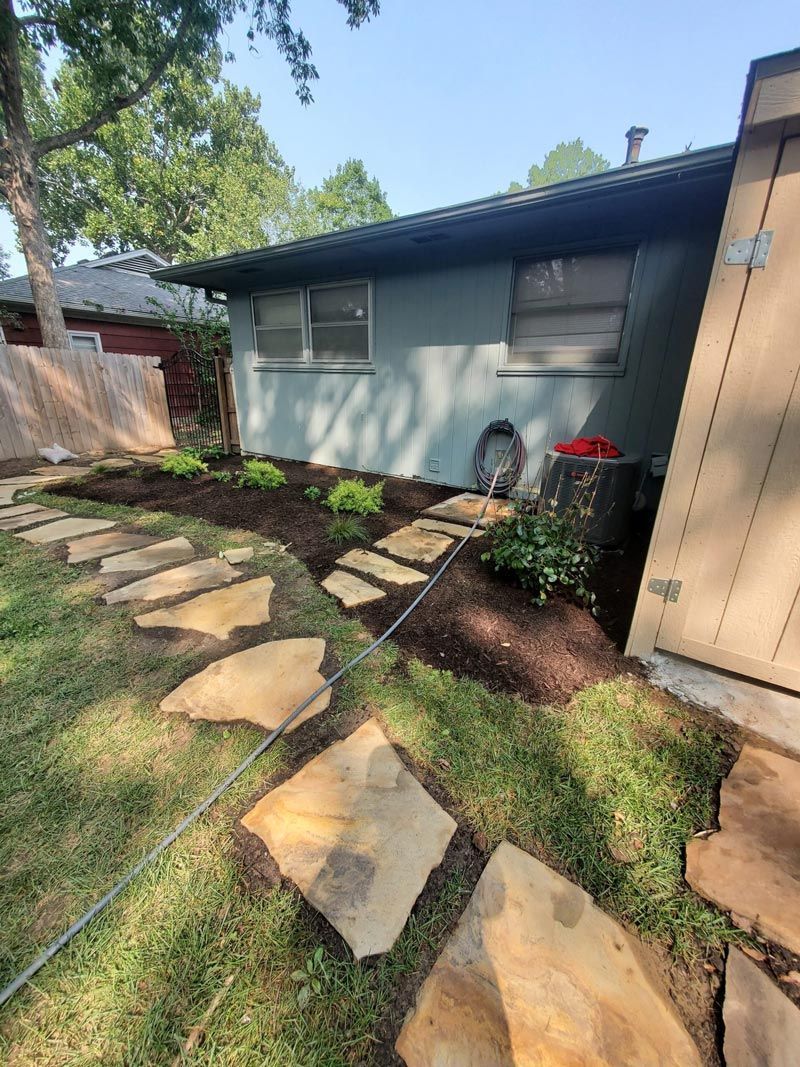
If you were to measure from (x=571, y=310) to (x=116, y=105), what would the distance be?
8007 mm

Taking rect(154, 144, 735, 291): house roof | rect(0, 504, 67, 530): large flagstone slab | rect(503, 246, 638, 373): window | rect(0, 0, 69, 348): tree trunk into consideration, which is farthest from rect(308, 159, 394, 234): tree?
rect(0, 504, 67, 530): large flagstone slab

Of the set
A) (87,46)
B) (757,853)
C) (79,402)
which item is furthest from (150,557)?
(87,46)

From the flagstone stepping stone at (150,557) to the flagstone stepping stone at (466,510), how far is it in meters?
1.95

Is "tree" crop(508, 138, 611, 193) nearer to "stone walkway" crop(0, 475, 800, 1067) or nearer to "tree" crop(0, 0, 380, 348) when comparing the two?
"tree" crop(0, 0, 380, 348)

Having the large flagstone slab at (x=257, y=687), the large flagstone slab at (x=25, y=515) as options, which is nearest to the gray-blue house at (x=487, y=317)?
the large flagstone slab at (x=25, y=515)

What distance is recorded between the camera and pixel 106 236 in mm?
18375

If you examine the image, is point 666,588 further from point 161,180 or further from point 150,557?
point 161,180

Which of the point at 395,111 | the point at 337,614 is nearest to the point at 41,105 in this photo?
the point at 395,111

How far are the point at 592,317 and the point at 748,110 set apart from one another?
2521 mm

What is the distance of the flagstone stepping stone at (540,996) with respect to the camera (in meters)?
0.78

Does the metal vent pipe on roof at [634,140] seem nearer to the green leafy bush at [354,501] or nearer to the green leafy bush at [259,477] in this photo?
the green leafy bush at [354,501]

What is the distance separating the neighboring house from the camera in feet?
29.5

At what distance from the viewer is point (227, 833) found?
45.1 inches

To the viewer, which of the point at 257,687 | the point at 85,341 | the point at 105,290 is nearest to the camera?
the point at 257,687
